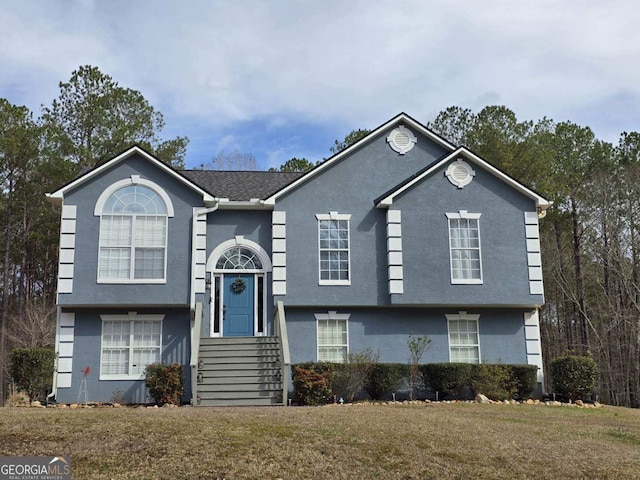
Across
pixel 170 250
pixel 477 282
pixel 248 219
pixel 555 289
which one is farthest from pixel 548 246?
pixel 170 250

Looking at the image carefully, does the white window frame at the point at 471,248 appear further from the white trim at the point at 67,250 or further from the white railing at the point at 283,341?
the white trim at the point at 67,250

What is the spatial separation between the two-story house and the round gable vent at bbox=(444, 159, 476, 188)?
0.03 metres

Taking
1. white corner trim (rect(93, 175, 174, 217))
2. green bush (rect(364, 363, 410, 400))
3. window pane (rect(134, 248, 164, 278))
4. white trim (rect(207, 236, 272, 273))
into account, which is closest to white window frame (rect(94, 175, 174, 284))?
white corner trim (rect(93, 175, 174, 217))

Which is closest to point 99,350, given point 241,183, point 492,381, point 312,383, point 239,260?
point 239,260

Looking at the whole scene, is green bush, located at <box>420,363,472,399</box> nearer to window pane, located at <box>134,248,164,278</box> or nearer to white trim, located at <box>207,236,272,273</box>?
white trim, located at <box>207,236,272,273</box>

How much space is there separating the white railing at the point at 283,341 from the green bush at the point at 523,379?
21.1 ft

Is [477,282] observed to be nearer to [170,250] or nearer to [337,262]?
[337,262]

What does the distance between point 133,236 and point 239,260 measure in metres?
3.23

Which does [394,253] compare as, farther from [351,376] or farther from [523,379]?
[523,379]

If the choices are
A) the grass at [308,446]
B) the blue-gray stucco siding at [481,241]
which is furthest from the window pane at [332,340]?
the grass at [308,446]

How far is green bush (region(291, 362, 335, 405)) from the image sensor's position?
58.8 ft

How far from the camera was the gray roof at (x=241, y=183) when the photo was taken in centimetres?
2199

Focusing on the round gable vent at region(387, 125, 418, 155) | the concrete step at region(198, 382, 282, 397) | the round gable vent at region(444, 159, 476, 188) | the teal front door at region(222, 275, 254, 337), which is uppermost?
the round gable vent at region(387, 125, 418, 155)

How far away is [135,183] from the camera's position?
66.7 ft
